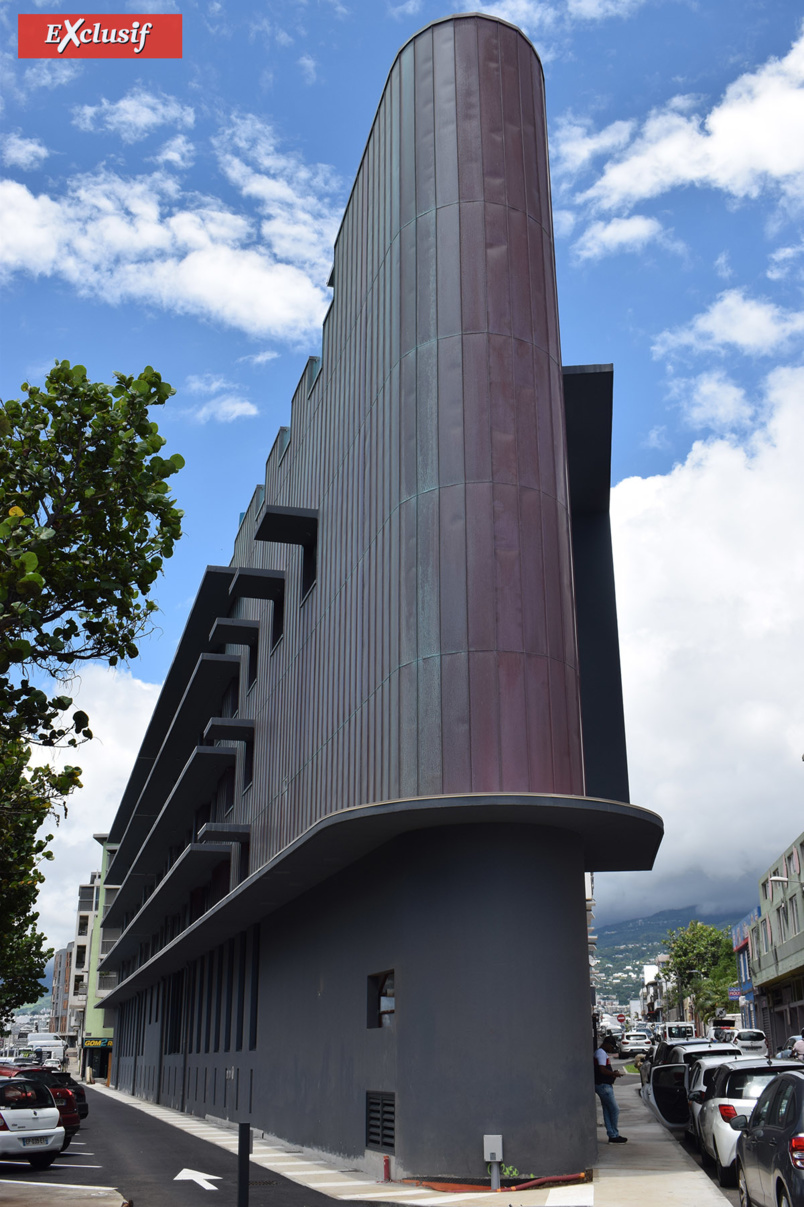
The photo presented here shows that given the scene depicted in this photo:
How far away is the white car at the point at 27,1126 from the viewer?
19219 mm

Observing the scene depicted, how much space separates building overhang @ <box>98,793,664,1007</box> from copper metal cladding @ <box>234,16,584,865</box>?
1.58ft

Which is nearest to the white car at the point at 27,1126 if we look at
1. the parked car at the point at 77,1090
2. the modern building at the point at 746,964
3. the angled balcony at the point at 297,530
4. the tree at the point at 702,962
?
the parked car at the point at 77,1090

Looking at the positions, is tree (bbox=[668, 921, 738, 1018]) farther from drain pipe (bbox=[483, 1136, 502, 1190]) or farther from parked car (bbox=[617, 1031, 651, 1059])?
drain pipe (bbox=[483, 1136, 502, 1190])

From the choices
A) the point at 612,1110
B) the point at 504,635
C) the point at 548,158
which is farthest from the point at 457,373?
the point at 612,1110

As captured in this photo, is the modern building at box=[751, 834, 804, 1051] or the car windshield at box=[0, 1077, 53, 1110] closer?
the car windshield at box=[0, 1077, 53, 1110]

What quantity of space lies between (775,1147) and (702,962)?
411 feet

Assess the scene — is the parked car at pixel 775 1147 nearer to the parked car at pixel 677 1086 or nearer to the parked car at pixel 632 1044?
the parked car at pixel 677 1086

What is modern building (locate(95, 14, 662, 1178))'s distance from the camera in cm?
1430

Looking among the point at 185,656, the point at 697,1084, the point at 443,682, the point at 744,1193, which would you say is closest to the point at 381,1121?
the point at 744,1193

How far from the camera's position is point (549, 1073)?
14055mm

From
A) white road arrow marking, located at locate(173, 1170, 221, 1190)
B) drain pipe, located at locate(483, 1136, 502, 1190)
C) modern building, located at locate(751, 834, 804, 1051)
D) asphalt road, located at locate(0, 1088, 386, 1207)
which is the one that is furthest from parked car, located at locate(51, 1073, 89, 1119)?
modern building, located at locate(751, 834, 804, 1051)

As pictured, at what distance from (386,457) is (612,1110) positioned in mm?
11709

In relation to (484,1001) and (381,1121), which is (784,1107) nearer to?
(484,1001)

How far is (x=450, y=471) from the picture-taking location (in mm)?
16281
